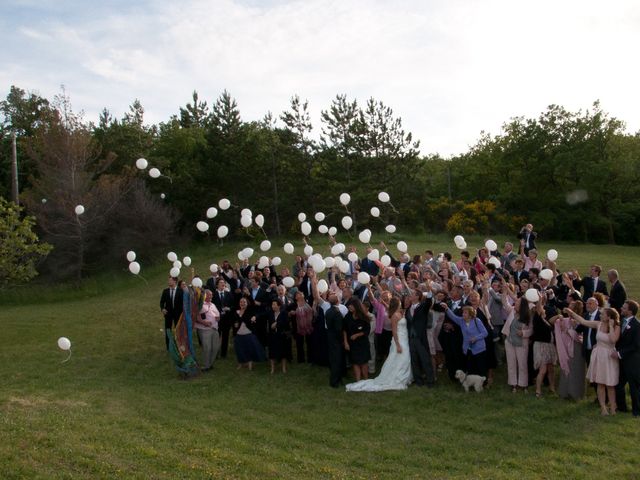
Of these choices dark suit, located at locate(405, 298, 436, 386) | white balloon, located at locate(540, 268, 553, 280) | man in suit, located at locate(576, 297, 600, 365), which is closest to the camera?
man in suit, located at locate(576, 297, 600, 365)

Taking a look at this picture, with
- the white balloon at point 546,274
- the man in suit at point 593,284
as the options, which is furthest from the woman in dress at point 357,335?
the man in suit at point 593,284

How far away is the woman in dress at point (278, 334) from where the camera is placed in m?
12.3

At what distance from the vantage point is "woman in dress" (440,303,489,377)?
10328mm

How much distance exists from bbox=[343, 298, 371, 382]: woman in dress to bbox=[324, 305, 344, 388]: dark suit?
139mm

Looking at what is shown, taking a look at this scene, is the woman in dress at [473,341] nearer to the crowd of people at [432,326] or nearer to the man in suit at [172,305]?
the crowd of people at [432,326]

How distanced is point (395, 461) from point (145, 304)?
57.1 ft

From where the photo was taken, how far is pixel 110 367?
13.6 metres

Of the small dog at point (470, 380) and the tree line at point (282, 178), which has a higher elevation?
the tree line at point (282, 178)

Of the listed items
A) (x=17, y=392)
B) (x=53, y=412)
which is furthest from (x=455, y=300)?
(x=17, y=392)

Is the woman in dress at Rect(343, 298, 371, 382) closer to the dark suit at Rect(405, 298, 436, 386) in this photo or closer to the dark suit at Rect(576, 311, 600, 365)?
the dark suit at Rect(405, 298, 436, 386)

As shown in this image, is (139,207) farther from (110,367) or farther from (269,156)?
(110,367)

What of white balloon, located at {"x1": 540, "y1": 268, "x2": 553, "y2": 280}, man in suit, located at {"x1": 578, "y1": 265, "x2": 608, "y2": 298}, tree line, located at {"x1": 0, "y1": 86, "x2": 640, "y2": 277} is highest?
tree line, located at {"x1": 0, "y1": 86, "x2": 640, "y2": 277}

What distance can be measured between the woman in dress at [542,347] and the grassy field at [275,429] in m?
0.45

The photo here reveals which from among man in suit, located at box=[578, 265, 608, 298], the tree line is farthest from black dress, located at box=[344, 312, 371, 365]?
the tree line
